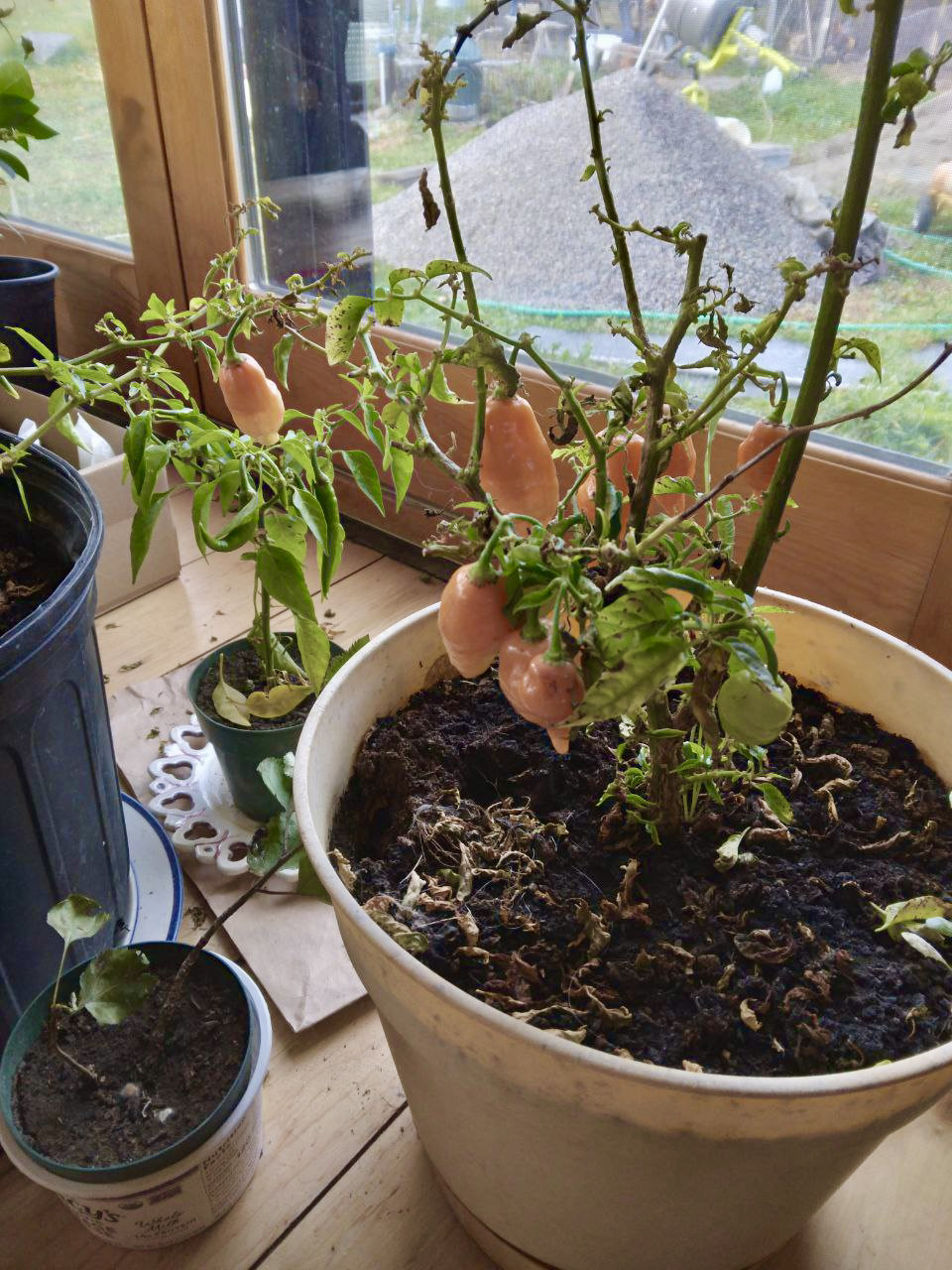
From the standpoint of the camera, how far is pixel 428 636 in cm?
67

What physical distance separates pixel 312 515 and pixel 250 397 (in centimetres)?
10

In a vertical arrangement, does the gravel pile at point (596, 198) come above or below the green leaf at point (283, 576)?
above

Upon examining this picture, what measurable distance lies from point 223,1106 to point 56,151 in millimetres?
1481

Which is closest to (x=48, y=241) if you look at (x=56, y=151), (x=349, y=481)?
(x=56, y=151)

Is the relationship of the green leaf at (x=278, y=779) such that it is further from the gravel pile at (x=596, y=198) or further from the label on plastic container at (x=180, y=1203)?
the gravel pile at (x=596, y=198)

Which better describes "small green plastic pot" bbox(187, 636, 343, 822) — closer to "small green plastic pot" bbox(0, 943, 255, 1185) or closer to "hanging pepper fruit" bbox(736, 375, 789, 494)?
"small green plastic pot" bbox(0, 943, 255, 1185)

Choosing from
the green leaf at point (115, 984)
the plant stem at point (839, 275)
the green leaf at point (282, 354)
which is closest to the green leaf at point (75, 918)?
the green leaf at point (115, 984)

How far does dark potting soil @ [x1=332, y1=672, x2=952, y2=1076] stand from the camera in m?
0.48

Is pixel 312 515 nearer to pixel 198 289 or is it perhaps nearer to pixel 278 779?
pixel 278 779

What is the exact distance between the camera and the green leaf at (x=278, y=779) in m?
0.73

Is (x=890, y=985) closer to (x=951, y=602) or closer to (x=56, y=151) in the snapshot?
(x=951, y=602)

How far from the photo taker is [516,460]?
469 mm

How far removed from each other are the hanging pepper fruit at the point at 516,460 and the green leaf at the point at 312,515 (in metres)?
0.14

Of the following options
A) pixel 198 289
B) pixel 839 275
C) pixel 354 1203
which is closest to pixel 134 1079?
pixel 354 1203
